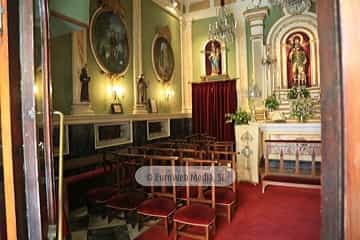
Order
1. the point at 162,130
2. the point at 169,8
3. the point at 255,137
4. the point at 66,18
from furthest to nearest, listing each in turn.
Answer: the point at 169,8, the point at 162,130, the point at 255,137, the point at 66,18

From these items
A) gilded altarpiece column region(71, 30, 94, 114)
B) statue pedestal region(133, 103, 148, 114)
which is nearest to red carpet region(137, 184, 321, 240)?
gilded altarpiece column region(71, 30, 94, 114)

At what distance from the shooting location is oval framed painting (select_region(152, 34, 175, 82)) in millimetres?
6885

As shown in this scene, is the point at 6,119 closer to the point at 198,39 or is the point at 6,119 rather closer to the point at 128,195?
the point at 128,195

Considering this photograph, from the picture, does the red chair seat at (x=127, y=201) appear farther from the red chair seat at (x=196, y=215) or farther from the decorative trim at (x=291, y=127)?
the decorative trim at (x=291, y=127)

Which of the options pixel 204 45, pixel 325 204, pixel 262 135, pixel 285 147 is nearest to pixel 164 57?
pixel 204 45

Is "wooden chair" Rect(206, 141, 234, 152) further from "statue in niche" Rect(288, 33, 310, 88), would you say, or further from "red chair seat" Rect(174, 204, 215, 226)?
"statue in niche" Rect(288, 33, 310, 88)

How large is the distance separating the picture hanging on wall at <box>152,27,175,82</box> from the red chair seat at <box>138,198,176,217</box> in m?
4.52

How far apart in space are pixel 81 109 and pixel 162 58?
3419 mm

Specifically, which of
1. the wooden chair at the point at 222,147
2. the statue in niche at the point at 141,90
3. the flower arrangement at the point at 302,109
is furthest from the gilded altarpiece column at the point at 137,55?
the flower arrangement at the point at 302,109

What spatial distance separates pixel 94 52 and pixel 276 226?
4.31m

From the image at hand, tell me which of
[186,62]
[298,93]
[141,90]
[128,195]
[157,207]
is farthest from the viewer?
[186,62]

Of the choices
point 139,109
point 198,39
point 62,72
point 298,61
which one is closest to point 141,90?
point 139,109

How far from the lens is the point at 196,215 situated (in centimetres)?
261

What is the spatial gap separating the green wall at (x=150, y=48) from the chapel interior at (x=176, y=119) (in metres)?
0.05
